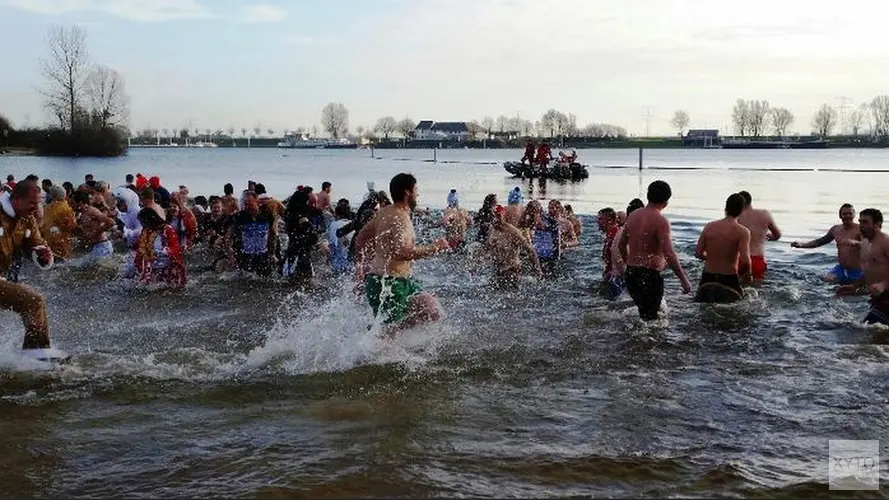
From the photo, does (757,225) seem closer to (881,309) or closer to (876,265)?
(876,265)

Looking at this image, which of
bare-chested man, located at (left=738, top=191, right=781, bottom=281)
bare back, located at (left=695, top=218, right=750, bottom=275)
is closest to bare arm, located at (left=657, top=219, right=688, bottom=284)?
bare back, located at (left=695, top=218, right=750, bottom=275)

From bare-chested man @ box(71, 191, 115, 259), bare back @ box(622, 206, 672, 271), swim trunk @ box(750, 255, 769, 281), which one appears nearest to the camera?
bare back @ box(622, 206, 672, 271)

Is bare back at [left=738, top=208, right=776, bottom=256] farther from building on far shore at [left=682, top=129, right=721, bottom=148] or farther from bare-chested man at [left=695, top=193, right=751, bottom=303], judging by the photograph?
building on far shore at [left=682, top=129, right=721, bottom=148]

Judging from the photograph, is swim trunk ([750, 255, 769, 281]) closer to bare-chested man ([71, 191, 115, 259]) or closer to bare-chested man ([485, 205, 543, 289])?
bare-chested man ([485, 205, 543, 289])

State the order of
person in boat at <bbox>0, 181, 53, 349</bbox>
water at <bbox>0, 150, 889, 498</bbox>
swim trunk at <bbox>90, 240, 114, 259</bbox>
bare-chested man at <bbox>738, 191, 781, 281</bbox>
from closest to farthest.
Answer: water at <bbox>0, 150, 889, 498</bbox> → person in boat at <bbox>0, 181, 53, 349</bbox> → bare-chested man at <bbox>738, 191, 781, 281</bbox> → swim trunk at <bbox>90, 240, 114, 259</bbox>

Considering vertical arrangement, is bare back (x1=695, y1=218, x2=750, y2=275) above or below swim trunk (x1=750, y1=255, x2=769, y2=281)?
above

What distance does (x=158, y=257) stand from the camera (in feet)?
36.7

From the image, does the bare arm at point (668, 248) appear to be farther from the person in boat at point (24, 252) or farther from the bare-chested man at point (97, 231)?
the bare-chested man at point (97, 231)

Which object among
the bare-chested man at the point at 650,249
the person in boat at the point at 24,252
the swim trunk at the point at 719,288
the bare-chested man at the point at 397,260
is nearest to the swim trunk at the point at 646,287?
the bare-chested man at the point at 650,249

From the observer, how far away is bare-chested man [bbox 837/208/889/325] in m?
8.00

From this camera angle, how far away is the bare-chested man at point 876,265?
8000 millimetres

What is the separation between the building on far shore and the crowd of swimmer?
111 metres

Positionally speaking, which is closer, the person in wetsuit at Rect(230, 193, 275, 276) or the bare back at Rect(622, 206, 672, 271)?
the bare back at Rect(622, 206, 672, 271)

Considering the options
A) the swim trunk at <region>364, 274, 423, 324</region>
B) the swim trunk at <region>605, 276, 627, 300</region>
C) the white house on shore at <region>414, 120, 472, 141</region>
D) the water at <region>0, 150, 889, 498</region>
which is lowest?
the water at <region>0, 150, 889, 498</region>
